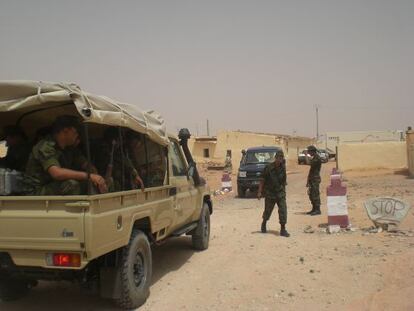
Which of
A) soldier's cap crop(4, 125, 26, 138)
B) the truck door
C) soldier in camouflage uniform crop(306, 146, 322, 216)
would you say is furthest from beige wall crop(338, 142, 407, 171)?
soldier's cap crop(4, 125, 26, 138)

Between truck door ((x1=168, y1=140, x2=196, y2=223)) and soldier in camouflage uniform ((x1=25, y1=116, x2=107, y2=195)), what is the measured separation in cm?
205

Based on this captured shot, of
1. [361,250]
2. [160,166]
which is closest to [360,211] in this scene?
[361,250]

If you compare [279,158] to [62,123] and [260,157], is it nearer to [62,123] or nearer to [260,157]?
[62,123]

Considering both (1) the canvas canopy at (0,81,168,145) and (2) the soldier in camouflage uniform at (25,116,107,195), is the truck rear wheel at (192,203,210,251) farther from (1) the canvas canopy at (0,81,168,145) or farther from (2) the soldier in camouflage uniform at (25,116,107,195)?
(2) the soldier in camouflage uniform at (25,116,107,195)

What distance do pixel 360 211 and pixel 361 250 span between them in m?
5.32

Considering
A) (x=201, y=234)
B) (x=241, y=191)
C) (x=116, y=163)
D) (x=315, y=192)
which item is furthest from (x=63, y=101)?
(x=241, y=191)

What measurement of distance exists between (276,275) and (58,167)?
3.46 metres

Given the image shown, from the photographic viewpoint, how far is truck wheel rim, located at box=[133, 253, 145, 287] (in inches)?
222

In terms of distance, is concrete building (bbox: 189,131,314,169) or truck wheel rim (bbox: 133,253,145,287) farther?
concrete building (bbox: 189,131,314,169)

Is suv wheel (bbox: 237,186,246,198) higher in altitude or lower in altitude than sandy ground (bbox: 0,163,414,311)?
higher

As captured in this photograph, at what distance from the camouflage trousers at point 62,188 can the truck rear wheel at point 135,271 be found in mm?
845

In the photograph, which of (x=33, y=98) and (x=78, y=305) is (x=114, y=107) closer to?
(x=33, y=98)

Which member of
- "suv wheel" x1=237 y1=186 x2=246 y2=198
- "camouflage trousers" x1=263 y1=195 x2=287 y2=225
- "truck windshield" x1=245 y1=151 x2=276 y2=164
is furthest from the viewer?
"truck windshield" x1=245 y1=151 x2=276 y2=164

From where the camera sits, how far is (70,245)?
444 cm
